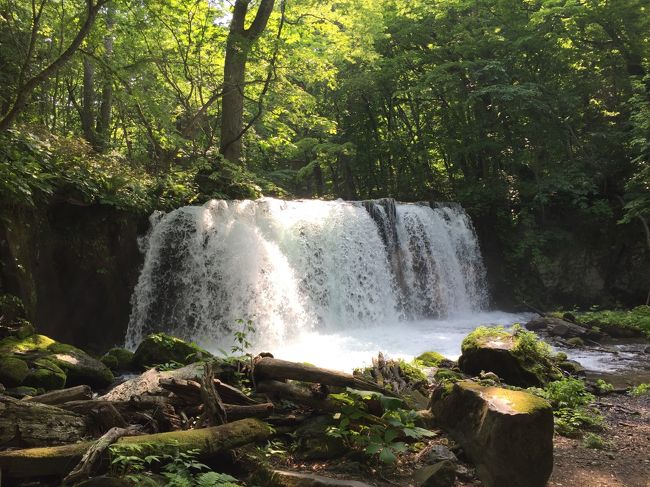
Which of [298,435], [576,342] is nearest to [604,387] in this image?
[576,342]

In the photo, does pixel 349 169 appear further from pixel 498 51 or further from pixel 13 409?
pixel 13 409

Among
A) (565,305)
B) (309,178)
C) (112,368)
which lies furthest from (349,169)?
(112,368)

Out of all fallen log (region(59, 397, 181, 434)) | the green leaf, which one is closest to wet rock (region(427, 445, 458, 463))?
the green leaf

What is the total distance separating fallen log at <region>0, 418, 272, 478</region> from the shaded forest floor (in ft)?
7.61

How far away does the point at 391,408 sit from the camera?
11.8 feet

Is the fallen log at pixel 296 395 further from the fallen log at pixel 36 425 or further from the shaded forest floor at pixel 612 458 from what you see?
the shaded forest floor at pixel 612 458

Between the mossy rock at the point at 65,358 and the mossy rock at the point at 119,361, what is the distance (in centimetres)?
91

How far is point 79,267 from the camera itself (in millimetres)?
10266

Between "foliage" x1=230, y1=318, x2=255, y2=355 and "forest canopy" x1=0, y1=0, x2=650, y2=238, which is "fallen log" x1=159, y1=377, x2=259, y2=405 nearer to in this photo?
"foliage" x1=230, y1=318, x2=255, y2=355

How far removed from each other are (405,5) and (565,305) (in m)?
13.4

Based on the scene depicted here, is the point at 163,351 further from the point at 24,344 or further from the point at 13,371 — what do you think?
the point at 13,371

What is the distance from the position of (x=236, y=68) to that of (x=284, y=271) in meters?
6.24

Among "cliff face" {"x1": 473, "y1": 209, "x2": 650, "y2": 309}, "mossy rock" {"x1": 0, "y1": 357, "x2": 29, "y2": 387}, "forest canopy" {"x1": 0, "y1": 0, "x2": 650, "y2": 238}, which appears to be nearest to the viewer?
"mossy rock" {"x1": 0, "y1": 357, "x2": 29, "y2": 387}

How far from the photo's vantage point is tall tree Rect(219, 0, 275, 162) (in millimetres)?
12250
